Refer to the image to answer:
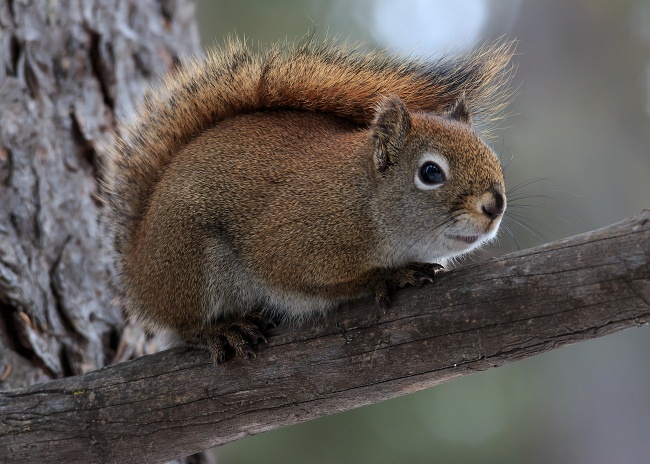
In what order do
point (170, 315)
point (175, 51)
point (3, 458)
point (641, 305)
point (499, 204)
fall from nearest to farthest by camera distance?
point (641, 305) < point (499, 204) < point (3, 458) < point (170, 315) < point (175, 51)

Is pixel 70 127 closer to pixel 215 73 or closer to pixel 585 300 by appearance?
pixel 215 73

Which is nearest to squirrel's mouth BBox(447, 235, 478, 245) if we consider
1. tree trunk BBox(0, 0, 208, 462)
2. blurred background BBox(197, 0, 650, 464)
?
tree trunk BBox(0, 0, 208, 462)

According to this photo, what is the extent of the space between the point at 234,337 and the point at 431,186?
743 millimetres

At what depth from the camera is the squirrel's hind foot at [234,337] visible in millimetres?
2260

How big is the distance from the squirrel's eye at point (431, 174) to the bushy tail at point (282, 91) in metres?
0.41

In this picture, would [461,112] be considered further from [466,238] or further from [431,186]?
[466,238]

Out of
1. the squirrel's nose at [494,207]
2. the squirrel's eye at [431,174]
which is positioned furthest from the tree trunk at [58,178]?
the squirrel's nose at [494,207]

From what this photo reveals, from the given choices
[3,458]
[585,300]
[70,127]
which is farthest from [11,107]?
[585,300]

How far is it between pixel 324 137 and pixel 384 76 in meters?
0.31

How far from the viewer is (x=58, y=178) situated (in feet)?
10.3

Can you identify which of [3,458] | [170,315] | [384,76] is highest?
[384,76]

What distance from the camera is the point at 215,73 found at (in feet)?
8.89

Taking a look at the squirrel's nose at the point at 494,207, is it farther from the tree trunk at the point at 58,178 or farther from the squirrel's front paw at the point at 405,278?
the tree trunk at the point at 58,178

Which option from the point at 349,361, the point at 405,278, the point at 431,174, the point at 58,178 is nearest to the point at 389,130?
the point at 431,174
